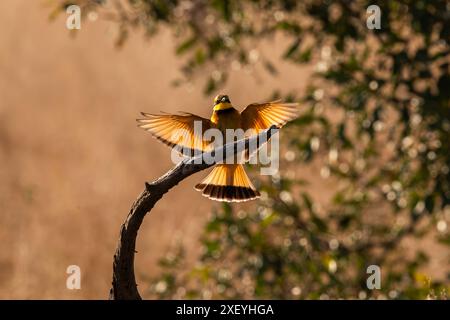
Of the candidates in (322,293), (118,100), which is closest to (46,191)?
(118,100)

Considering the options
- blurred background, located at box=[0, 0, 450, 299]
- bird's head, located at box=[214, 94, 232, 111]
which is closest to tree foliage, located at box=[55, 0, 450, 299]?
blurred background, located at box=[0, 0, 450, 299]

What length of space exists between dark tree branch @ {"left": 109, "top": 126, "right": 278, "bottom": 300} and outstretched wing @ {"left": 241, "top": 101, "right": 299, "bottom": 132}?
7.9 inches

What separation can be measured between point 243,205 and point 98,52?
15.8 feet

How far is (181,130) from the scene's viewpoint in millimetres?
1890

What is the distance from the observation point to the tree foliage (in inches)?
133

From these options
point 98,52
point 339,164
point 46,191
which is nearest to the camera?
point 339,164

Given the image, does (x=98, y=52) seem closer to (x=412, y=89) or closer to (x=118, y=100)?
(x=118, y=100)

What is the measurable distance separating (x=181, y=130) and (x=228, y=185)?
21cm

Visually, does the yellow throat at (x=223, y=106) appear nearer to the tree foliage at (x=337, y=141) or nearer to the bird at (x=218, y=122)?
the bird at (x=218, y=122)

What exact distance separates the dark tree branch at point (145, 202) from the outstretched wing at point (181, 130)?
0.12 m

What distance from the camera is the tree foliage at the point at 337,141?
133 inches

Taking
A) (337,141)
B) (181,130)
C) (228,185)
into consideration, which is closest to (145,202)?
(181,130)
